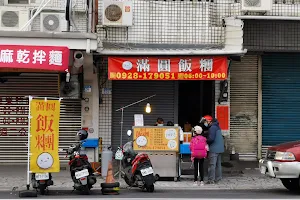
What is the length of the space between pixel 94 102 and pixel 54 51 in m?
2.89

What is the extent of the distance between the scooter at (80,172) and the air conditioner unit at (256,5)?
6.84m

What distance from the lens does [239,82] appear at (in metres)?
17.1

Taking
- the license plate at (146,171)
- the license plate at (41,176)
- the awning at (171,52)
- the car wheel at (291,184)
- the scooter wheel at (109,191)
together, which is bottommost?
the scooter wheel at (109,191)

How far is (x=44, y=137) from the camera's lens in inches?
449

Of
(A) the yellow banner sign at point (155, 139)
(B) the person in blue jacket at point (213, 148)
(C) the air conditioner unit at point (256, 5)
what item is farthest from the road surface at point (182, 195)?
(C) the air conditioner unit at point (256, 5)

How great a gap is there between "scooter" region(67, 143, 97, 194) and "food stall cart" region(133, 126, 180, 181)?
6.98ft

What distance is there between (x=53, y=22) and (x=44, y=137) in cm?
469

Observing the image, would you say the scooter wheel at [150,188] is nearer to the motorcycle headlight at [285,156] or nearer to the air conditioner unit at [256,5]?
the motorcycle headlight at [285,156]

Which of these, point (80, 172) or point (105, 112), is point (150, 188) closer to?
point (80, 172)

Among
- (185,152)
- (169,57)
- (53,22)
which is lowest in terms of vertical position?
(185,152)

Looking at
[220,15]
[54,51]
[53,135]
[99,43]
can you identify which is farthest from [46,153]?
[220,15]

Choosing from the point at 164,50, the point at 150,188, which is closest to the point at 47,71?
the point at 164,50

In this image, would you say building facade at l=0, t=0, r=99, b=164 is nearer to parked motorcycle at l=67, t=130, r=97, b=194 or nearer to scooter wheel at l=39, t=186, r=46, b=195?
parked motorcycle at l=67, t=130, r=97, b=194

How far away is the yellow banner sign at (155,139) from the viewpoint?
13.4 meters
